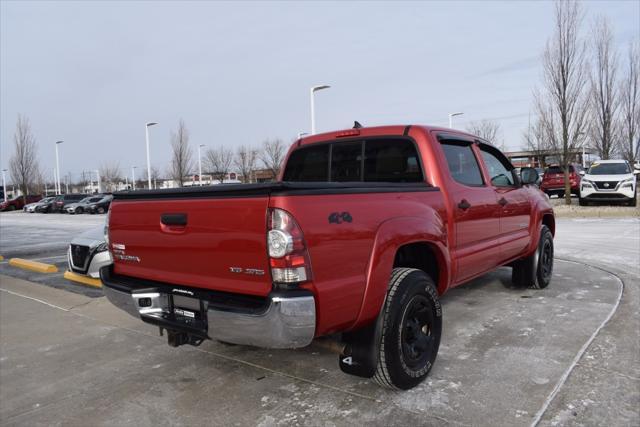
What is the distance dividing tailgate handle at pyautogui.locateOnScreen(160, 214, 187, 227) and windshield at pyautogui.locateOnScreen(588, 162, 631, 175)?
18243 mm

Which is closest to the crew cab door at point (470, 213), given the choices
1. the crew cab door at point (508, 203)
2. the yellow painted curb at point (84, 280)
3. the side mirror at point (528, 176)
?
the crew cab door at point (508, 203)

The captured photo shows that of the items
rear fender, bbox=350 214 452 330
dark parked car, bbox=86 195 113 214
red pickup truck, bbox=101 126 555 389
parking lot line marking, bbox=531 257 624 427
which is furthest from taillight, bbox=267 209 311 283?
dark parked car, bbox=86 195 113 214

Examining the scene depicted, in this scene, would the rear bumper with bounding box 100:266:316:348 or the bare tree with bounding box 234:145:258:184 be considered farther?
the bare tree with bounding box 234:145:258:184

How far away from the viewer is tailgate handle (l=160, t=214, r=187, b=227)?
2934 millimetres

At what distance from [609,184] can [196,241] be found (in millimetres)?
17851

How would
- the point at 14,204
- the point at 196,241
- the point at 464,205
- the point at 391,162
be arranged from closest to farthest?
1. the point at 196,241
2. the point at 464,205
3. the point at 391,162
4. the point at 14,204

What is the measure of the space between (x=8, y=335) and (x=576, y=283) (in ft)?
22.0

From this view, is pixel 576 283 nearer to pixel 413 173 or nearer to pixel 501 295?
pixel 501 295

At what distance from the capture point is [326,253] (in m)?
2.62

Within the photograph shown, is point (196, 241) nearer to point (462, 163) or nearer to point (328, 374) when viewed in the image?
point (328, 374)

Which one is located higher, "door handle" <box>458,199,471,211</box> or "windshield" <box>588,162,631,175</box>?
"windshield" <box>588,162,631,175</box>

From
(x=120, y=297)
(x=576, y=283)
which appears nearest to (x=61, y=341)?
(x=120, y=297)

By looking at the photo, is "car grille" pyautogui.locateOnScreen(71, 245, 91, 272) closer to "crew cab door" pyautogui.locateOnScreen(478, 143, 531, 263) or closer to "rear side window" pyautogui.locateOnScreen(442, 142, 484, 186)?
"rear side window" pyautogui.locateOnScreen(442, 142, 484, 186)

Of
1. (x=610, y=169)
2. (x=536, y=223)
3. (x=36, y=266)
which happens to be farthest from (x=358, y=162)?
(x=610, y=169)
